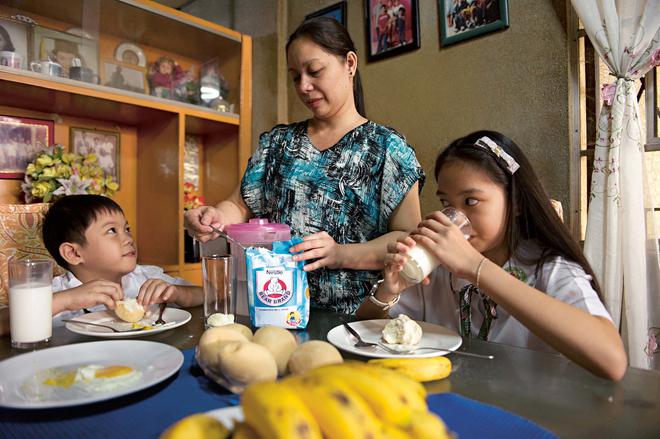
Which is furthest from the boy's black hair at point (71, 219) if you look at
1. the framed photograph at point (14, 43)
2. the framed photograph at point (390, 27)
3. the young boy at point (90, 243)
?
the framed photograph at point (390, 27)

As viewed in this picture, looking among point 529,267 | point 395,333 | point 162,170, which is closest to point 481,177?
point 529,267

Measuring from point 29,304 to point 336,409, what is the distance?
90cm

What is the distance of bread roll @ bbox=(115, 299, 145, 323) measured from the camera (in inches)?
46.3

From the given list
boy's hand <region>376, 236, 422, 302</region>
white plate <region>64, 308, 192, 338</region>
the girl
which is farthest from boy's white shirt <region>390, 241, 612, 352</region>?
white plate <region>64, 308, 192, 338</region>

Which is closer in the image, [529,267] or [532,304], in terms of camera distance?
[532,304]

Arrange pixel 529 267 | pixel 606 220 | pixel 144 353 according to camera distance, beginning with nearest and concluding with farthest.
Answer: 1. pixel 144 353
2. pixel 529 267
3. pixel 606 220

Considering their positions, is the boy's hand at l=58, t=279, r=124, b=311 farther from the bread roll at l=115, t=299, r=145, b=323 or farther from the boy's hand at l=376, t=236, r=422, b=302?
the boy's hand at l=376, t=236, r=422, b=302

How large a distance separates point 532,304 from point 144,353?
2.45ft

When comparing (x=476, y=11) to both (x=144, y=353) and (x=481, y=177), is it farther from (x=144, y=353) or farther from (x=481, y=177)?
(x=144, y=353)

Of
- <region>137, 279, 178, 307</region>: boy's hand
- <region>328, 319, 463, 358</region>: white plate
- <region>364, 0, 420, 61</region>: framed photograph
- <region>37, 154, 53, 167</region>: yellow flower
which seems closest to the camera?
<region>328, 319, 463, 358</region>: white plate

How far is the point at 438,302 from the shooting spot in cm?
140

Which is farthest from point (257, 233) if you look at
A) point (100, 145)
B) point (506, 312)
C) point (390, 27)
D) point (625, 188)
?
point (390, 27)

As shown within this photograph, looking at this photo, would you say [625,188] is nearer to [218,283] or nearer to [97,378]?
[218,283]

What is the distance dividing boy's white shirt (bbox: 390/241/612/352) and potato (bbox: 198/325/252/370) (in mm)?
680
